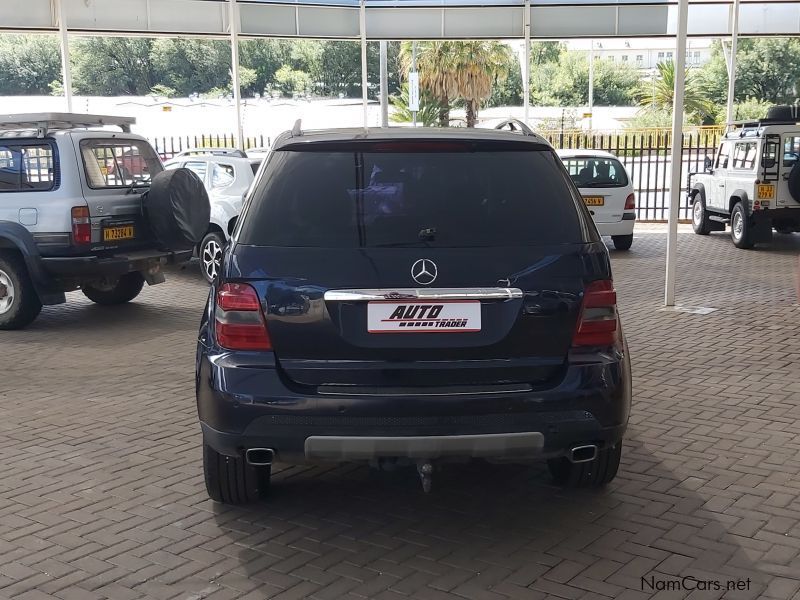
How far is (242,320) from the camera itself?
3824 mm

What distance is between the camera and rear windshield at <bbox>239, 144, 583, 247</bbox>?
387 centimetres

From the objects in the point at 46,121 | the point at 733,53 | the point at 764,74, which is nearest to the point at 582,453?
the point at 46,121

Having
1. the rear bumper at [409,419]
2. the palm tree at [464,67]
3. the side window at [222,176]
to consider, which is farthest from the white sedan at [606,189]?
the palm tree at [464,67]

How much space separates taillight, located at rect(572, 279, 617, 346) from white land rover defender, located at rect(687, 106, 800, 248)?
11941mm

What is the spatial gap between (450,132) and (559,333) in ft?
3.60

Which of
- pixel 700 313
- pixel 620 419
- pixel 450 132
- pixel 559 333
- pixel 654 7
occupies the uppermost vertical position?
pixel 654 7

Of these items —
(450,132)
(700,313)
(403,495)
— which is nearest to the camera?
(450,132)

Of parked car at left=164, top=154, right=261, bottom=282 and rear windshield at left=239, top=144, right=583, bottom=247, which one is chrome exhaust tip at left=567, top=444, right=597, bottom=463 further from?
parked car at left=164, top=154, right=261, bottom=282

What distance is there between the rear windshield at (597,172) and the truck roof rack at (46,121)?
769 centimetres

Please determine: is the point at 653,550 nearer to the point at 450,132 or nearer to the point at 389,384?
the point at 389,384

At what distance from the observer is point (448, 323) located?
12.2 ft

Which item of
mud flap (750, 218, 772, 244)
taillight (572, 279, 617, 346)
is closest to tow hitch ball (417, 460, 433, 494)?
taillight (572, 279, 617, 346)

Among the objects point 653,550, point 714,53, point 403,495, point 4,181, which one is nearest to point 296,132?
point 403,495

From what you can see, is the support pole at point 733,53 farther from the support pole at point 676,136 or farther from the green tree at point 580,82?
the green tree at point 580,82
